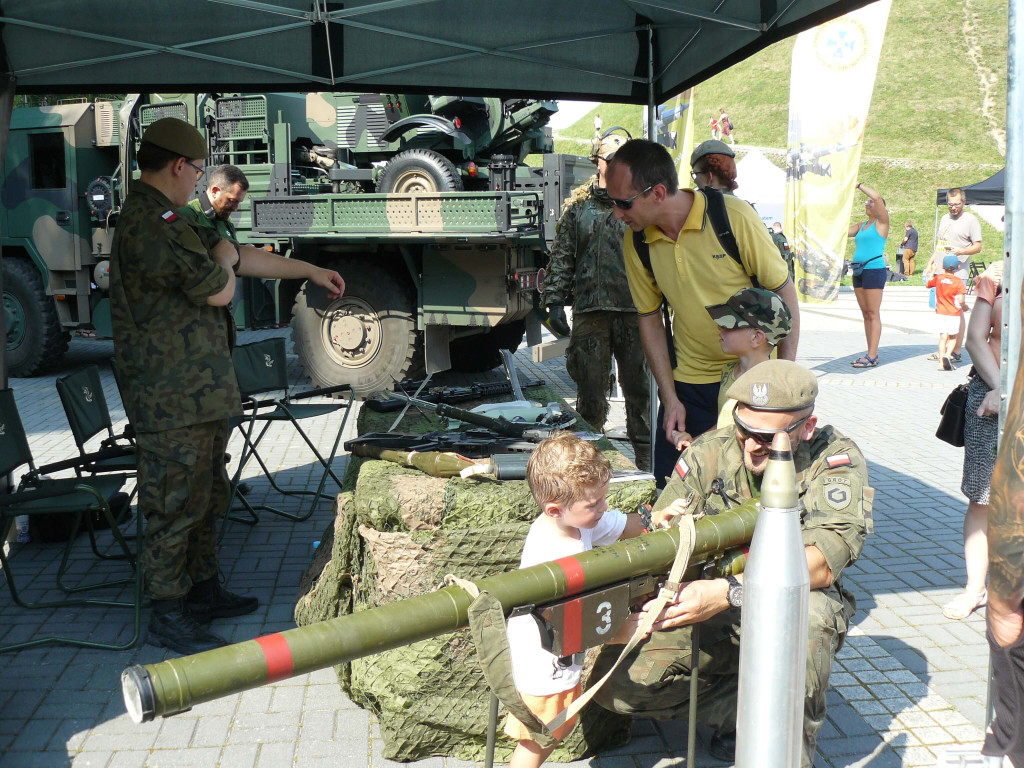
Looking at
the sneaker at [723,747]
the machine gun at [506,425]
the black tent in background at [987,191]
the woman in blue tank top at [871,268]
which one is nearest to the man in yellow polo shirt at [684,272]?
the machine gun at [506,425]

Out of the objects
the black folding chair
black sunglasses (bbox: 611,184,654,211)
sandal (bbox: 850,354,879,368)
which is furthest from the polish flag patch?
sandal (bbox: 850,354,879,368)

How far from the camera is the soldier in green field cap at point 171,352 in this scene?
12.1 ft

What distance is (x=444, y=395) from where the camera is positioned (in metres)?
4.75

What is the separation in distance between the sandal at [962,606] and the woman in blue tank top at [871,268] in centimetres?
675

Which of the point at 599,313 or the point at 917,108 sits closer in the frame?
the point at 599,313

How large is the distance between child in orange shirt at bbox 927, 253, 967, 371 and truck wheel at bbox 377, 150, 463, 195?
17.5 ft

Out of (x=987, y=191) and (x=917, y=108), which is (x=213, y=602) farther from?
(x=917, y=108)

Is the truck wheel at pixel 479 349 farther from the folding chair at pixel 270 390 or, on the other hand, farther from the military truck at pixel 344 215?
the folding chair at pixel 270 390

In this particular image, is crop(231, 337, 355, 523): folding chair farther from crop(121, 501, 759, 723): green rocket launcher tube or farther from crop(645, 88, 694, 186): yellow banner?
crop(645, 88, 694, 186): yellow banner

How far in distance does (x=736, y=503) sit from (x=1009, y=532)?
94 centimetres

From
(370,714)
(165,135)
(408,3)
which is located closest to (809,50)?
(408,3)

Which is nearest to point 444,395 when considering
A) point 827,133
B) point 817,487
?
point 817,487

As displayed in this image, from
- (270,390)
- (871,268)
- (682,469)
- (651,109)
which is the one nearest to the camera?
(682,469)

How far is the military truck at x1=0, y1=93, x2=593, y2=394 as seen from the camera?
8.78 metres
